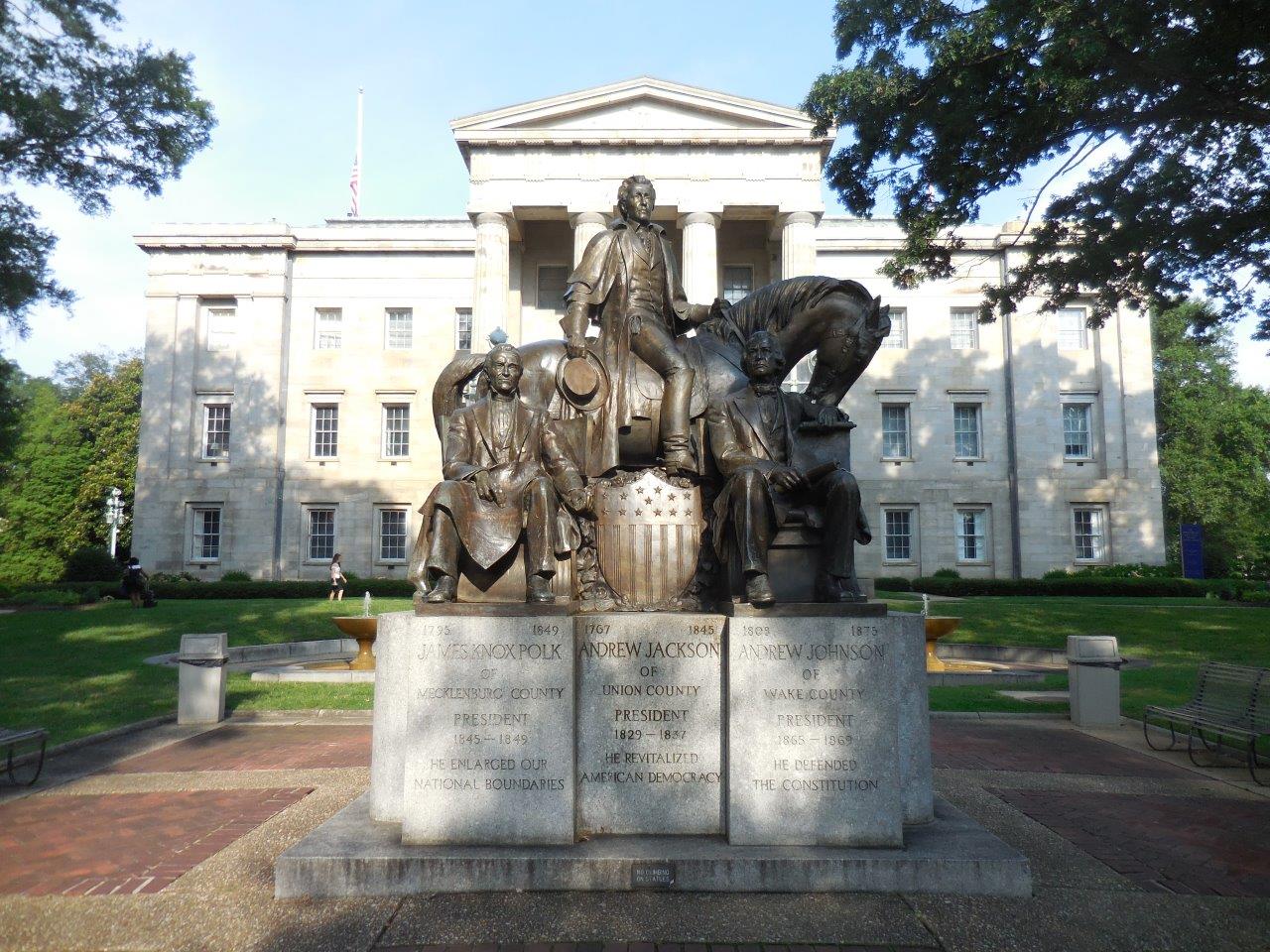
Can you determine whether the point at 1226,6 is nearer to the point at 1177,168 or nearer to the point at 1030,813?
the point at 1177,168

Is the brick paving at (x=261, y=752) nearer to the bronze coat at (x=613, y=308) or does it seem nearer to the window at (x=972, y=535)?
the bronze coat at (x=613, y=308)

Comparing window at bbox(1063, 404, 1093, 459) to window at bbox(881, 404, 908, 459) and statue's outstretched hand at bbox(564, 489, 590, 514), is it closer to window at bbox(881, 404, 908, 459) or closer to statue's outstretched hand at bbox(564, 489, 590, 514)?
window at bbox(881, 404, 908, 459)

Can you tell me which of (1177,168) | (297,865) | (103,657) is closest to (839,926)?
(297,865)

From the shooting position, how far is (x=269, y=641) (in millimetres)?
19609

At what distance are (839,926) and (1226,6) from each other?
10.9 metres

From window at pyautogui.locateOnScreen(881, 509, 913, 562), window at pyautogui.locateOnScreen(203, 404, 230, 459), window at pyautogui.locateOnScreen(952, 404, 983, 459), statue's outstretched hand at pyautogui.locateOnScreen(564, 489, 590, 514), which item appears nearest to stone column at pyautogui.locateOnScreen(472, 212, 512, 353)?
window at pyautogui.locateOnScreen(203, 404, 230, 459)

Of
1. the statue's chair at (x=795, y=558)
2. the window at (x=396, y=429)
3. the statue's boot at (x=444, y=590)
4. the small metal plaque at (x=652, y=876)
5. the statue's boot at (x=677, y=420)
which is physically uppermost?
the window at (x=396, y=429)

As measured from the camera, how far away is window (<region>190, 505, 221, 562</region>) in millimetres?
43375

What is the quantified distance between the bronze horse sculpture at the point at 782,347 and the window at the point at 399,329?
39464 mm

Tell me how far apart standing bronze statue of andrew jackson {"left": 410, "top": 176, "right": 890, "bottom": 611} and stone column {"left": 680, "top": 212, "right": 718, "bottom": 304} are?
1128 inches

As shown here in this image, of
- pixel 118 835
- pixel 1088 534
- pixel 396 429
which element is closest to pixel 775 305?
pixel 118 835

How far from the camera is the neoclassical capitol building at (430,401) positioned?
4219cm

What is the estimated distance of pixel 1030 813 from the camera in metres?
6.91

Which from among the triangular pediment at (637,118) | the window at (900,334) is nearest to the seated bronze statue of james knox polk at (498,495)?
the triangular pediment at (637,118)
